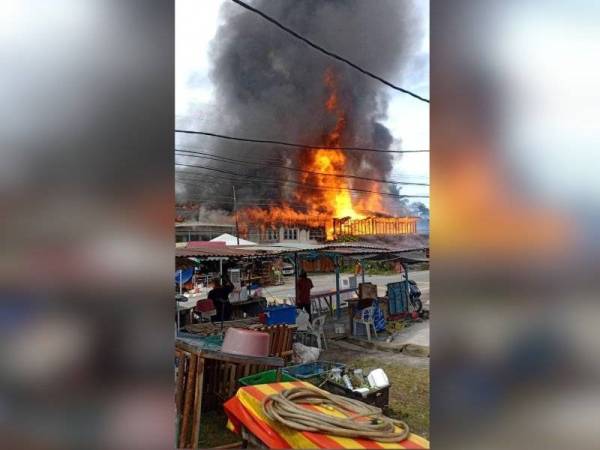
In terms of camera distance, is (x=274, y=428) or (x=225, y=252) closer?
(x=274, y=428)

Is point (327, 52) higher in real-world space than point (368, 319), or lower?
higher

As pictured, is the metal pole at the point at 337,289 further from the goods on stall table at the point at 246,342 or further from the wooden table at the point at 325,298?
the goods on stall table at the point at 246,342

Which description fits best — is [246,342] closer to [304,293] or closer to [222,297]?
[222,297]

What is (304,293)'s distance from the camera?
7.88 ft

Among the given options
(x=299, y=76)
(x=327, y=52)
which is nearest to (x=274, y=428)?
(x=299, y=76)

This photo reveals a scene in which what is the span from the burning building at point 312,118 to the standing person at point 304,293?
22cm

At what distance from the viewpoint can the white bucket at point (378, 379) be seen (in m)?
2.11

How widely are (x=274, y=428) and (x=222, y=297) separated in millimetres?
791

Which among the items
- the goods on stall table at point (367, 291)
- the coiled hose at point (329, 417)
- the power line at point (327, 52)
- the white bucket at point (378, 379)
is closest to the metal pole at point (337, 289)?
the goods on stall table at point (367, 291)

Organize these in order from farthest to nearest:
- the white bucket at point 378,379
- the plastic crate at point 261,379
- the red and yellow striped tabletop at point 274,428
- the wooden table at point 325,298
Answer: the wooden table at point 325,298
the white bucket at point 378,379
the plastic crate at point 261,379
the red and yellow striped tabletop at point 274,428
